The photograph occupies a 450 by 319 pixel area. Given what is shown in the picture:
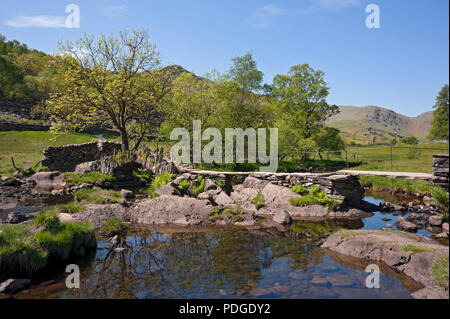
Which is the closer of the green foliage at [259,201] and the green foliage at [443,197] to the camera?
the green foliage at [443,197]

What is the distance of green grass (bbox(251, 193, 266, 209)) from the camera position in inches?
729

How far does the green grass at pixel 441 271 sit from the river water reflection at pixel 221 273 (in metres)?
1.03

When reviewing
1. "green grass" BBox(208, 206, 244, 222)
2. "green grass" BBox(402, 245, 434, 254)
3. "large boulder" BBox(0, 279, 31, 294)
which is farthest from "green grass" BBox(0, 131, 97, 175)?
"green grass" BBox(402, 245, 434, 254)

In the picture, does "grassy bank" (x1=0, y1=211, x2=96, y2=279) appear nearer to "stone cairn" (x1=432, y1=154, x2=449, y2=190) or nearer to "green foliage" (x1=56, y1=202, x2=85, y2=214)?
"green foliage" (x1=56, y1=202, x2=85, y2=214)

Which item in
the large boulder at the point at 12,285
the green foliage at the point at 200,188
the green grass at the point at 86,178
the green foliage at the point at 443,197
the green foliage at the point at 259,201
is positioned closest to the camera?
the green foliage at the point at 443,197

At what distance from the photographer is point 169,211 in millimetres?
16391

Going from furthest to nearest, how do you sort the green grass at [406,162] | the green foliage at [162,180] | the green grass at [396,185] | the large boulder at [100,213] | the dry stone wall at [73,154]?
the green grass at [406,162] < the dry stone wall at [73,154] < the green grass at [396,185] < the green foliage at [162,180] < the large boulder at [100,213]

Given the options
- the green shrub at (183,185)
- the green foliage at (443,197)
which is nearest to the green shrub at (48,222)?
the green shrub at (183,185)

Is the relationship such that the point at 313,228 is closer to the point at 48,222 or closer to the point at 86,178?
the point at 48,222

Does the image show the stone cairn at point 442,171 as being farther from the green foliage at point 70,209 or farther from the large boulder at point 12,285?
the green foliage at point 70,209

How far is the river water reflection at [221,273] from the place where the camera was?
27.0 feet

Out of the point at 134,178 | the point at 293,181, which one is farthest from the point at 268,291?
the point at 134,178

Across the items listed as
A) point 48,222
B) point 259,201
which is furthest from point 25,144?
point 259,201
